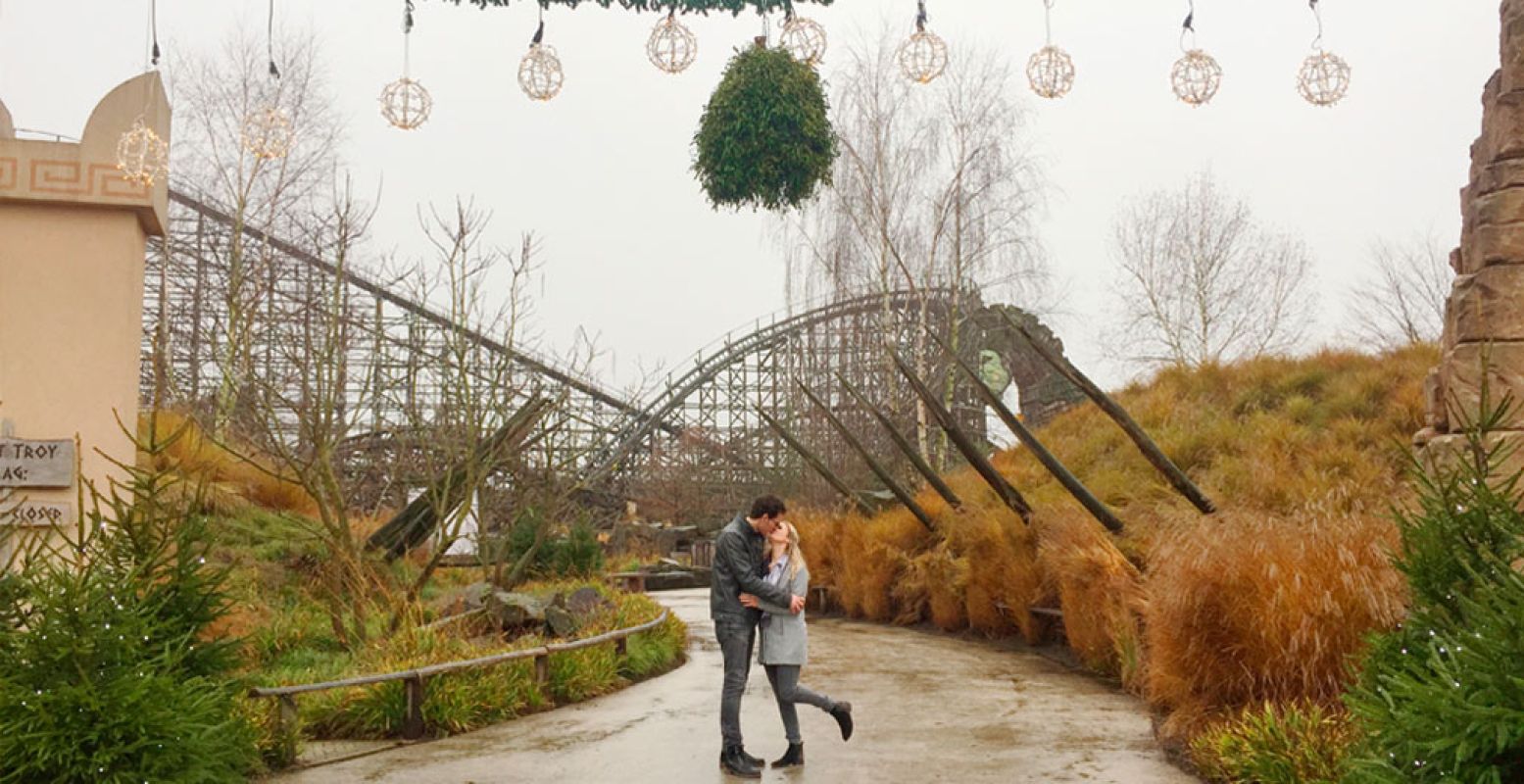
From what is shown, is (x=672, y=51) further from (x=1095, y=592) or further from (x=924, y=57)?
(x=1095, y=592)

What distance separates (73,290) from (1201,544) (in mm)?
7977

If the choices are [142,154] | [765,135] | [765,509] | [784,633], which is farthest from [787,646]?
[142,154]

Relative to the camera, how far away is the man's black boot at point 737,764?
22.8 ft

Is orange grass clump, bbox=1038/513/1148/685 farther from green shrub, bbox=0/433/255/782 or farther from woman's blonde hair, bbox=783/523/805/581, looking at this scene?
green shrub, bbox=0/433/255/782

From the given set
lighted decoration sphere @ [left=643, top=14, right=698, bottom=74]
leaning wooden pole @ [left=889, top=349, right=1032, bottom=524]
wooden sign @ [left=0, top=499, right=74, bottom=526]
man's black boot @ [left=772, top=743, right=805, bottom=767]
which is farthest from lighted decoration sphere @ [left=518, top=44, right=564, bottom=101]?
leaning wooden pole @ [left=889, top=349, right=1032, bottom=524]

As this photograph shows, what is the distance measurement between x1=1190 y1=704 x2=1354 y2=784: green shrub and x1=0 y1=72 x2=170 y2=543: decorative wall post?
25.0 ft

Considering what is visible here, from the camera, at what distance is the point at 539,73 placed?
21.9 ft

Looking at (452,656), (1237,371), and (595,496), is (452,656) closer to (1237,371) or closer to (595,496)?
(1237,371)

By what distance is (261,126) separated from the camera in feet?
28.7

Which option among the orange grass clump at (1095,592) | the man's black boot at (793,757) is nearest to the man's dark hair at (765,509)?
the man's black boot at (793,757)

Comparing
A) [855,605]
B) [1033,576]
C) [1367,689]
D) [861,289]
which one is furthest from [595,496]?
[1367,689]

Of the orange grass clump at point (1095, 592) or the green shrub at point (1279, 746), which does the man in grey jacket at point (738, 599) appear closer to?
the green shrub at point (1279, 746)

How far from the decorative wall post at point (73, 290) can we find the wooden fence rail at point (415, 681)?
10.5ft

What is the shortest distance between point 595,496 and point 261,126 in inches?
1085
